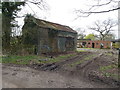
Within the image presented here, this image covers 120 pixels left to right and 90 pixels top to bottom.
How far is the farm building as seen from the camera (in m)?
11.9

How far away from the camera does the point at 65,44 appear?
1670 centimetres

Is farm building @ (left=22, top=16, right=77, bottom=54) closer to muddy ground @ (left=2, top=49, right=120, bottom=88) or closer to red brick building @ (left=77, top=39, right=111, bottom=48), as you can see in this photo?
muddy ground @ (left=2, top=49, right=120, bottom=88)

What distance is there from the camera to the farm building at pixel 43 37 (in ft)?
38.9

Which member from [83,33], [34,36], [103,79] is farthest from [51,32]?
[83,33]

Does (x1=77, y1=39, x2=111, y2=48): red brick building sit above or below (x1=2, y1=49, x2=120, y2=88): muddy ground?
above

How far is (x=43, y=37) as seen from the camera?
43.1 feet

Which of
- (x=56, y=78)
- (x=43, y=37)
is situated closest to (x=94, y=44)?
(x=43, y=37)

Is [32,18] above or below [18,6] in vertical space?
below

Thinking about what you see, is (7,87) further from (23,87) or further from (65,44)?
(65,44)

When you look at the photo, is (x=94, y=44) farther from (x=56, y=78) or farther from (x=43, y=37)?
(x=56, y=78)

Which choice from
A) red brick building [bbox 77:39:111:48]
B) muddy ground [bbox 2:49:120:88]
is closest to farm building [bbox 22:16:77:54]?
muddy ground [bbox 2:49:120:88]

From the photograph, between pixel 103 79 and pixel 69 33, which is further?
pixel 69 33

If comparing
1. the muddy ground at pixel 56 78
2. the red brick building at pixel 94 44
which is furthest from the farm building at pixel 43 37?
the red brick building at pixel 94 44

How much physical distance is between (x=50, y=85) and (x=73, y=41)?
52.2 feet
